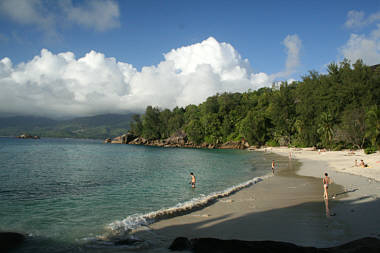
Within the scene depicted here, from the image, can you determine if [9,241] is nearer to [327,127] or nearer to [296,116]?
[327,127]

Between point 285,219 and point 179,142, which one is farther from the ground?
point 179,142

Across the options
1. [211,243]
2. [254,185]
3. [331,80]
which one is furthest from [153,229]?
[331,80]

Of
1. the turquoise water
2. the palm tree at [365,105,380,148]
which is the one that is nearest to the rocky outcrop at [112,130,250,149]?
the palm tree at [365,105,380,148]

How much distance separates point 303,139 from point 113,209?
8314cm

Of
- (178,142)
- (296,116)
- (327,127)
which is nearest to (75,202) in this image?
(327,127)

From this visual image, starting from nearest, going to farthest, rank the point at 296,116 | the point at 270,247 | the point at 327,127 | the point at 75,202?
the point at 270,247, the point at 75,202, the point at 327,127, the point at 296,116

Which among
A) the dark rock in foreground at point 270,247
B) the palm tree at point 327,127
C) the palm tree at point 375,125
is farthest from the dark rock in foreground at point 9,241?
the palm tree at point 327,127

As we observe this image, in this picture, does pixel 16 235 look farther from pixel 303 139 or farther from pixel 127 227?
pixel 303 139

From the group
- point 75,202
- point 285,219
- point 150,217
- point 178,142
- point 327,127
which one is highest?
point 327,127

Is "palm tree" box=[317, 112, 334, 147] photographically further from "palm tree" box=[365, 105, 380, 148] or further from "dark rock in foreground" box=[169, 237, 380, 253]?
"dark rock in foreground" box=[169, 237, 380, 253]

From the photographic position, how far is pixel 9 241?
10211 millimetres

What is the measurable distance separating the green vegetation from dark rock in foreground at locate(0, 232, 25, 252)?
56374 mm

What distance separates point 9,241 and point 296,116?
10175cm

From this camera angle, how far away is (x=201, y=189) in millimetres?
22547
